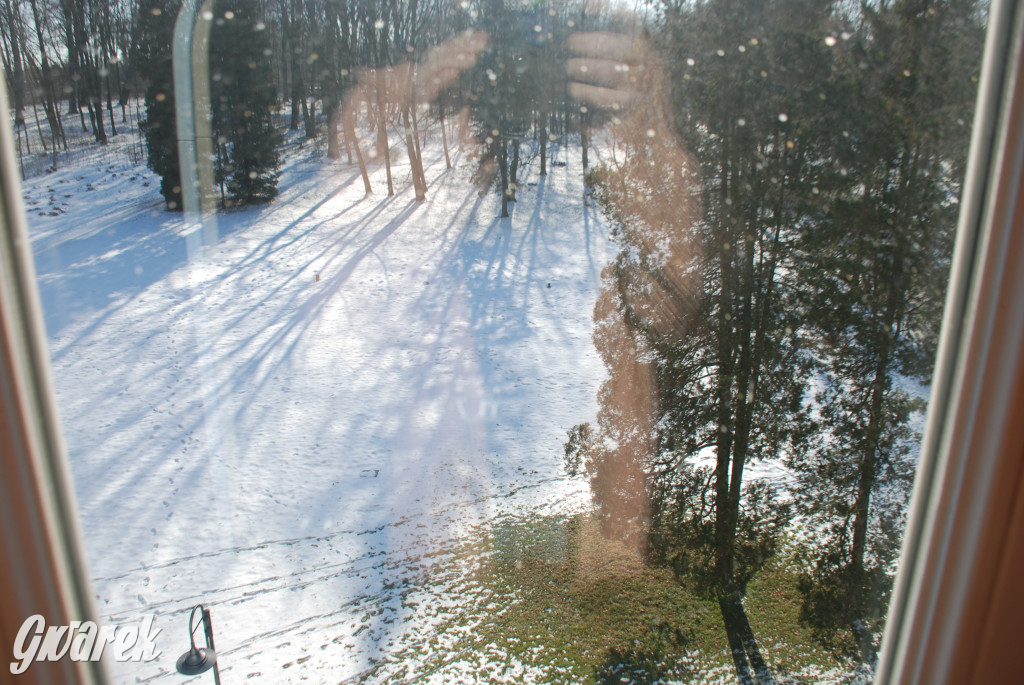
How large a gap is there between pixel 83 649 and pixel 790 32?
11.3 ft

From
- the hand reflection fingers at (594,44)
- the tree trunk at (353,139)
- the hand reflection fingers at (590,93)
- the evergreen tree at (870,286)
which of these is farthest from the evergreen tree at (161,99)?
the evergreen tree at (870,286)

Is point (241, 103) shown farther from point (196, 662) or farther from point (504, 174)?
point (196, 662)

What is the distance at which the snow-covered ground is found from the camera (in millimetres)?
3760

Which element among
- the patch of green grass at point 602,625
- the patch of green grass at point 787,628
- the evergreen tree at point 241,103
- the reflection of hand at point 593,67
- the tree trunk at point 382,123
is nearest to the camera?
the patch of green grass at point 787,628

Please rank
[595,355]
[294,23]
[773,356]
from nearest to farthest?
[773,356]
[595,355]
[294,23]

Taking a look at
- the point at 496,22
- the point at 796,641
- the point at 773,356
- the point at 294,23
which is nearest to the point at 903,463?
the point at 773,356

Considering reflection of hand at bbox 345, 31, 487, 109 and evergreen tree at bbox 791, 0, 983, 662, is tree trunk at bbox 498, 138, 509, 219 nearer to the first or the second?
reflection of hand at bbox 345, 31, 487, 109

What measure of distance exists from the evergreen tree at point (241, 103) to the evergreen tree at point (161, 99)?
2.19ft

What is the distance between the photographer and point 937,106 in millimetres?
2402

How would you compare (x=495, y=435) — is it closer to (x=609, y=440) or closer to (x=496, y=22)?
(x=609, y=440)

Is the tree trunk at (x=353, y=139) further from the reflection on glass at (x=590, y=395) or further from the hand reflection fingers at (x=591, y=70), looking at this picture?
the hand reflection fingers at (x=591, y=70)

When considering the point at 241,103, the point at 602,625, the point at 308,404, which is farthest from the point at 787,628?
the point at 241,103

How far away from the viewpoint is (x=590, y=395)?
21.6 ft

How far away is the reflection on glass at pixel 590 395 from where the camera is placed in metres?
2.81
